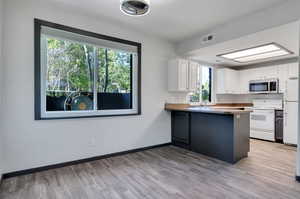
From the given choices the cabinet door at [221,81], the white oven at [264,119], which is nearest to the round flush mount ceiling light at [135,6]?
the cabinet door at [221,81]

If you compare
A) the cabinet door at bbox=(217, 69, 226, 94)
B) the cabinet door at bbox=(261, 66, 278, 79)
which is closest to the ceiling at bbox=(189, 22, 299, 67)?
the cabinet door at bbox=(261, 66, 278, 79)

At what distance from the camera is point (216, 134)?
10.8 feet

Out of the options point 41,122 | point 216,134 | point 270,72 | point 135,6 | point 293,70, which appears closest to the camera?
point 135,6

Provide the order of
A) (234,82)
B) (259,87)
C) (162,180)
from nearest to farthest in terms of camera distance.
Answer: (162,180), (259,87), (234,82)

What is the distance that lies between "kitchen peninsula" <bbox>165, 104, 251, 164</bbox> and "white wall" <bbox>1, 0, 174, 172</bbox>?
36.3 inches

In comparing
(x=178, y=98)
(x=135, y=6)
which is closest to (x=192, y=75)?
(x=178, y=98)

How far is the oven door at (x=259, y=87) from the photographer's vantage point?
4.82 metres

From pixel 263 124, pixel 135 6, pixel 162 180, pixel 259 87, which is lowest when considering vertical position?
pixel 162 180

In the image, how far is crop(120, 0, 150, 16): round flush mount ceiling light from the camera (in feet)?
7.04

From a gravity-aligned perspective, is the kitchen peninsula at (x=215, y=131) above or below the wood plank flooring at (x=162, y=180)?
above

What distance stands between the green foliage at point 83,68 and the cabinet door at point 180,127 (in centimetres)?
141

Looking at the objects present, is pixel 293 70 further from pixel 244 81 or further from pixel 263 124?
pixel 263 124

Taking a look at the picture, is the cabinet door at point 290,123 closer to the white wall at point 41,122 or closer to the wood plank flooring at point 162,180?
the wood plank flooring at point 162,180

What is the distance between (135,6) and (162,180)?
2419 mm
